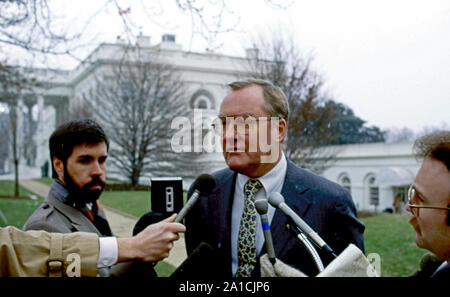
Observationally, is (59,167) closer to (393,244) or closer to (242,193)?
(242,193)

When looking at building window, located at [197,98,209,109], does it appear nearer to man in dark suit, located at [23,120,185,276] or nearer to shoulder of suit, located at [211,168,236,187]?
shoulder of suit, located at [211,168,236,187]

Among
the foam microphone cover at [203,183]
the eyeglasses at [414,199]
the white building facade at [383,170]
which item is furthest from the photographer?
the white building facade at [383,170]

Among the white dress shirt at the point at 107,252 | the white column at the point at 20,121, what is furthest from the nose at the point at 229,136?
the white column at the point at 20,121

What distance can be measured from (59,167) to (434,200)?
1686 millimetres

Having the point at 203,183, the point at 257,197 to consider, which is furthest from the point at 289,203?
the point at 203,183

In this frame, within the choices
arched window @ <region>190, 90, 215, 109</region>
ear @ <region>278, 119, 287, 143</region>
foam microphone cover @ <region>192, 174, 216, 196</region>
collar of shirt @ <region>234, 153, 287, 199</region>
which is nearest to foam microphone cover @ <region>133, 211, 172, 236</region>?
foam microphone cover @ <region>192, 174, 216, 196</region>

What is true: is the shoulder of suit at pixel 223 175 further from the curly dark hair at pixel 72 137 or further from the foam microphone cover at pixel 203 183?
the curly dark hair at pixel 72 137

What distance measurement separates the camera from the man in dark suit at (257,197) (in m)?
2.04

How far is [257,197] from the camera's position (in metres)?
2.15

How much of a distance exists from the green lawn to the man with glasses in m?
3.84

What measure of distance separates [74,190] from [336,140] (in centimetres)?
752

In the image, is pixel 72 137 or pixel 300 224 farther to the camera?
pixel 72 137
